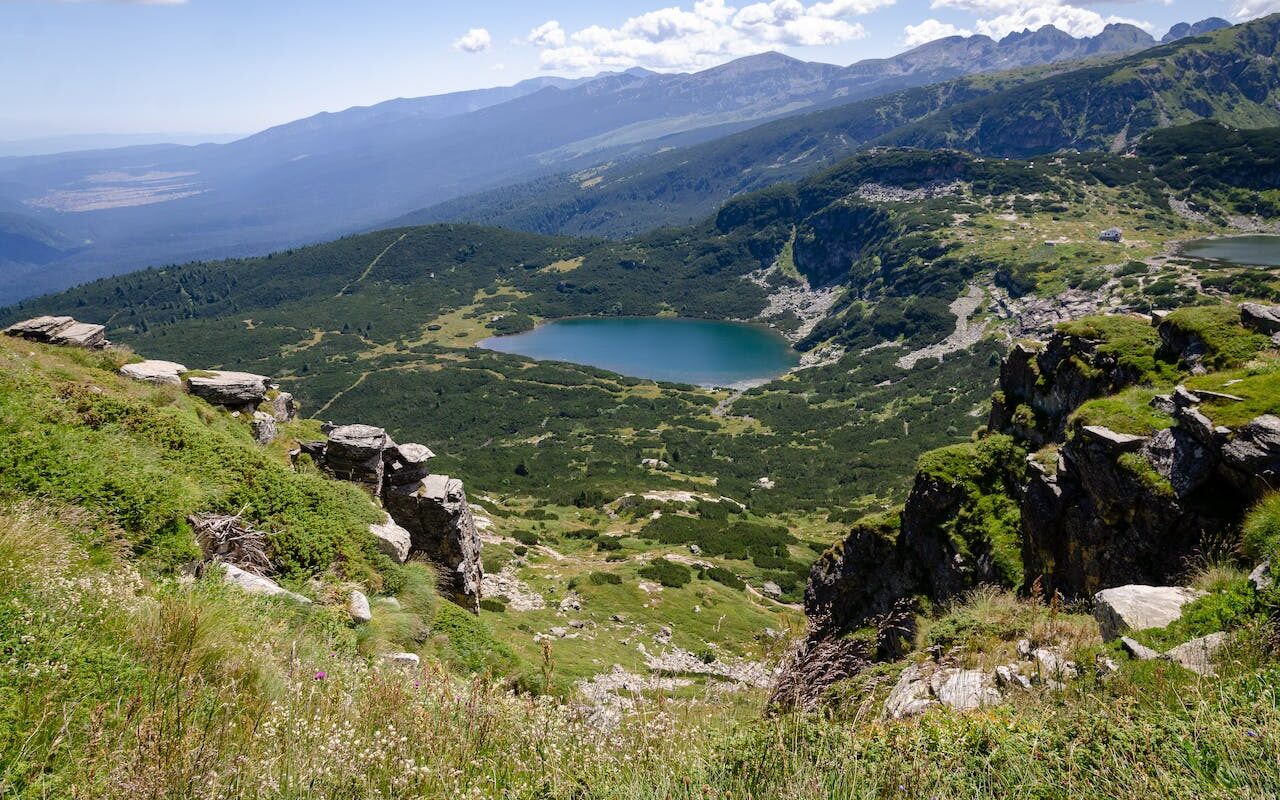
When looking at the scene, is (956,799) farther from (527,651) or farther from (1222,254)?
(1222,254)

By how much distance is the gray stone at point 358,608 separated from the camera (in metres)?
10.3

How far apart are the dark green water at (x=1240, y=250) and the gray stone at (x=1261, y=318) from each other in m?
145

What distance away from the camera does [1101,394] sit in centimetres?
2055

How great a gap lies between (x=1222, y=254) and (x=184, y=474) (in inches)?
7315

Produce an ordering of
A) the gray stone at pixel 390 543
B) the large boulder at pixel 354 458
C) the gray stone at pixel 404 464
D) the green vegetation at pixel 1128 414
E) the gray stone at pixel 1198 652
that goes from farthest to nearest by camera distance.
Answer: the gray stone at pixel 404 464 → the large boulder at pixel 354 458 → the green vegetation at pixel 1128 414 → the gray stone at pixel 390 543 → the gray stone at pixel 1198 652

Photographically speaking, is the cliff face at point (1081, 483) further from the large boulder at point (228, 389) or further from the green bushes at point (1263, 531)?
the large boulder at point (228, 389)

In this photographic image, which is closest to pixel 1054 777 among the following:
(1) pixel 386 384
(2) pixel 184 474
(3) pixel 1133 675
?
(3) pixel 1133 675

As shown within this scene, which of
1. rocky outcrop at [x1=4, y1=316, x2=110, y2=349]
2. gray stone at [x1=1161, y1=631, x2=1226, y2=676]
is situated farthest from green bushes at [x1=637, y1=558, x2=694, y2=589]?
gray stone at [x1=1161, y1=631, x2=1226, y2=676]

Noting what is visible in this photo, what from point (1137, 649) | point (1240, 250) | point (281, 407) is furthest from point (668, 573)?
point (1240, 250)

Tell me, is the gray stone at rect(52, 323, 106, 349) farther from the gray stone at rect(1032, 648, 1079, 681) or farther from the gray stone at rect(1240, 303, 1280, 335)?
the gray stone at rect(1240, 303, 1280, 335)

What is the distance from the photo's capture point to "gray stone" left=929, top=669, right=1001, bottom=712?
753cm

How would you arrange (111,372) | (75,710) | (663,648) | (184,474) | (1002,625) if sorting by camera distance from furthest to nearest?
(663,648) → (111,372) → (184,474) → (1002,625) → (75,710)

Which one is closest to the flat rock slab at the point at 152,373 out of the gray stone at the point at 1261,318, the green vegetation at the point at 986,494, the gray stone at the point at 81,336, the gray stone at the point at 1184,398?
the gray stone at the point at 81,336

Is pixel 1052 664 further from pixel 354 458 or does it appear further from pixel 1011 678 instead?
pixel 354 458
